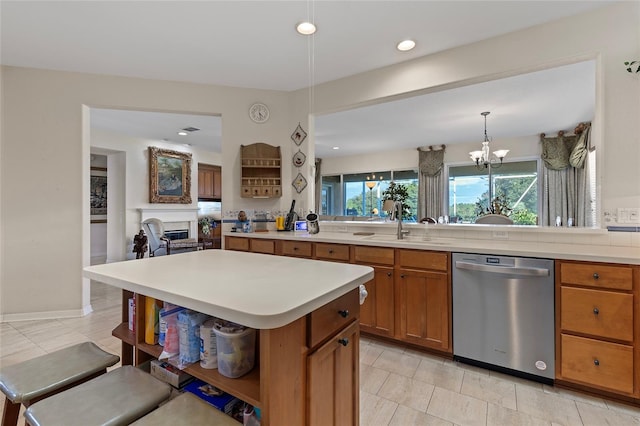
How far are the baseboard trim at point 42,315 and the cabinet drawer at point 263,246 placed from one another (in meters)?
2.00

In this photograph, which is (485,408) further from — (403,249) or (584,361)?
(403,249)

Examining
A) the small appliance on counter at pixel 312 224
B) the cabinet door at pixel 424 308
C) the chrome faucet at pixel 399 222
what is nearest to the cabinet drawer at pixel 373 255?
the cabinet door at pixel 424 308

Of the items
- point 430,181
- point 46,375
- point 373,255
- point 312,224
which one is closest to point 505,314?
point 373,255

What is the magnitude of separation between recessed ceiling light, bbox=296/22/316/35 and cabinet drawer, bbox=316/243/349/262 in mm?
1844

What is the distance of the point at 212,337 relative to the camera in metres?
1.01

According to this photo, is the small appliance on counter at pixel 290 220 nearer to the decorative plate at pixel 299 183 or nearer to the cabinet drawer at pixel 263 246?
the decorative plate at pixel 299 183

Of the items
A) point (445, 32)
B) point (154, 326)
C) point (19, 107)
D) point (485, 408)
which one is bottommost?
point (485, 408)

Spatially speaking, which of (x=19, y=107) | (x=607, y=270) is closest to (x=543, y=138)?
(x=607, y=270)

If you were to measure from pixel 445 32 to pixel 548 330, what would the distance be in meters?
2.37

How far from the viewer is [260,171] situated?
3717 mm

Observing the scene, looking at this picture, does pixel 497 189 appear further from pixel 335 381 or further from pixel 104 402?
pixel 104 402

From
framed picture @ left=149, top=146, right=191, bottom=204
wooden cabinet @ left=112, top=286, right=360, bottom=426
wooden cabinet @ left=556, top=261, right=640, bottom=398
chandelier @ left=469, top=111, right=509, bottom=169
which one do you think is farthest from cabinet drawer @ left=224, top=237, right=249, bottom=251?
chandelier @ left=469, top=111, right=509, bottom=169

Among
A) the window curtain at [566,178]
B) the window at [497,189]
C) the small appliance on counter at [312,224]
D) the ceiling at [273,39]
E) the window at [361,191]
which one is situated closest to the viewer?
the ceiling at [273,39]

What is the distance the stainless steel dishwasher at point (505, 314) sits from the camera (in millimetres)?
1902
